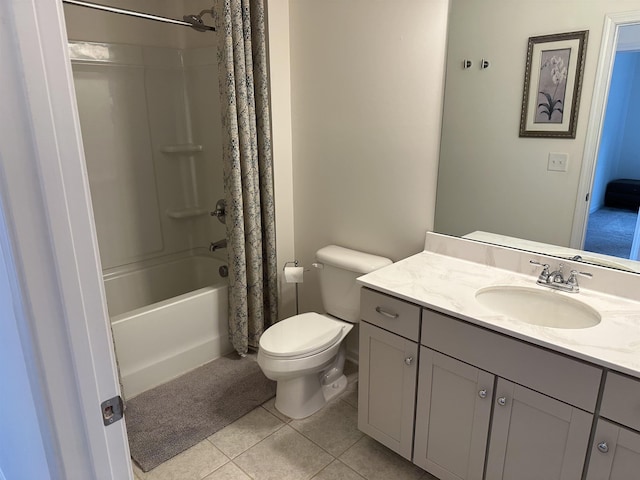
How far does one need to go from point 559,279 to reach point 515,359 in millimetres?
516

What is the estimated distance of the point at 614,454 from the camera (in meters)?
1.25

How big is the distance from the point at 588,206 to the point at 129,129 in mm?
2692

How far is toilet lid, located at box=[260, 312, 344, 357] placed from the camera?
2.08 meters

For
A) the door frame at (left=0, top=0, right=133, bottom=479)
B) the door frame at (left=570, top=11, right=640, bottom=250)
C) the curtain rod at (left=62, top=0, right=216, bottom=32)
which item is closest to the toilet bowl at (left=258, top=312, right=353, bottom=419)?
the door frame at (left=570, top=11, right=640, bottom=250)

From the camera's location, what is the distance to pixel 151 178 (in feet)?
10.2

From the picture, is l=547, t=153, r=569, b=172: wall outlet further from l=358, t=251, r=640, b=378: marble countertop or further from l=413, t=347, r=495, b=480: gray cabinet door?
l=413, t=347, r=495, b=480: gray cabinet door

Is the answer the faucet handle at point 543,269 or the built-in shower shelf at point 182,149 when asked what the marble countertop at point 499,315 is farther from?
the built-in shower shelf at point 182,149

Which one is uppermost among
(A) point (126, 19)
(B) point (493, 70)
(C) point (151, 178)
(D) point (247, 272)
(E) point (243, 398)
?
(A) point (126, 19)

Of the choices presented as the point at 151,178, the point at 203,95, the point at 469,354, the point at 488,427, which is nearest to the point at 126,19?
the point at 203,95

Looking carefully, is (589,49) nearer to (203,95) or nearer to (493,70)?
(493,70)

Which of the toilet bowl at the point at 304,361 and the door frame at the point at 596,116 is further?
the toilet bowl at the point at 304,361

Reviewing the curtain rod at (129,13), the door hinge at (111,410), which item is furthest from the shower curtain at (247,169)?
the door hinge at (111,410)

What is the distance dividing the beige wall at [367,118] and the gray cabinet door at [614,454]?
1.15 m

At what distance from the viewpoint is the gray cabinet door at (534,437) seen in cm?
133
